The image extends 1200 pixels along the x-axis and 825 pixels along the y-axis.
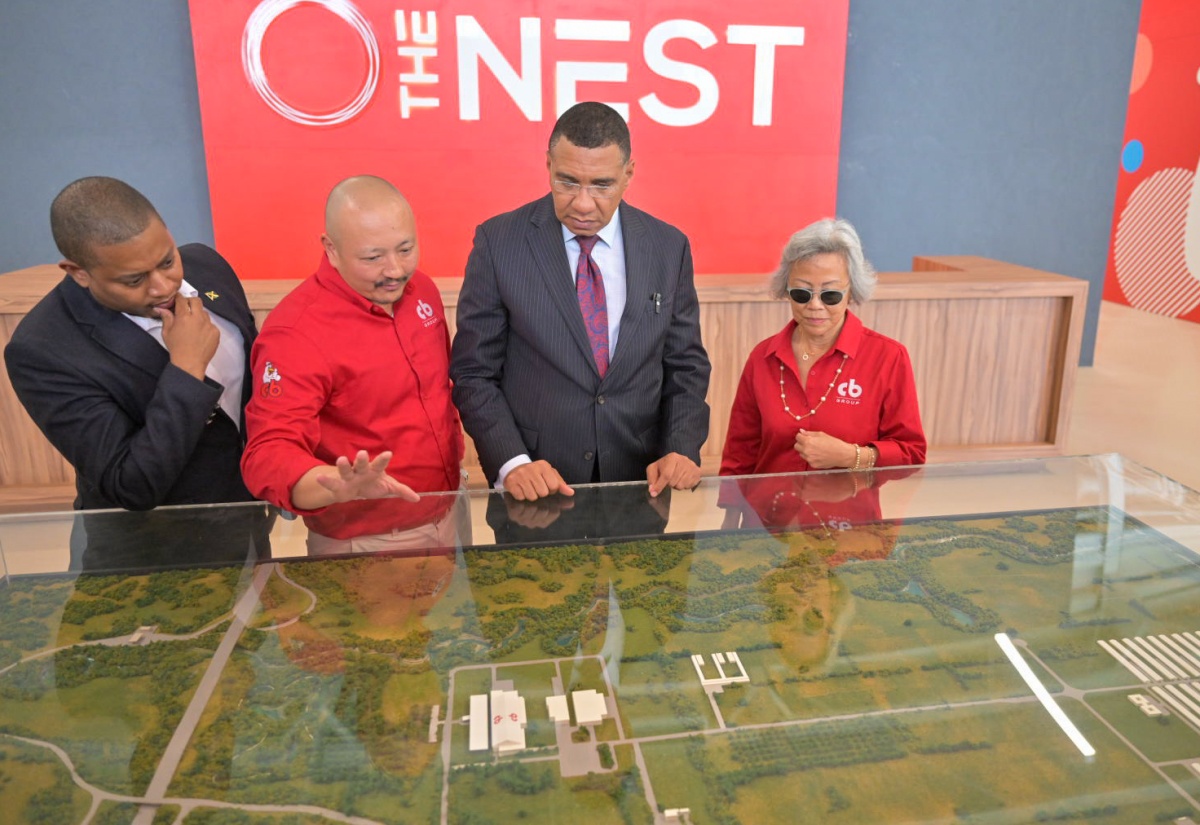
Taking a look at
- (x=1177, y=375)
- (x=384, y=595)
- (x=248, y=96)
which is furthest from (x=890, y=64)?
(x=384, y=595)

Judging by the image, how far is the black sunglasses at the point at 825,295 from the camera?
1960 mm

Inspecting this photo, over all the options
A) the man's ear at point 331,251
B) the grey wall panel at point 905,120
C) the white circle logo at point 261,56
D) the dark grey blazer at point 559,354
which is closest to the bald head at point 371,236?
the man's ear at point 331,251

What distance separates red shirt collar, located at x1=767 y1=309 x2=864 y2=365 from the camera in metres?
2.01

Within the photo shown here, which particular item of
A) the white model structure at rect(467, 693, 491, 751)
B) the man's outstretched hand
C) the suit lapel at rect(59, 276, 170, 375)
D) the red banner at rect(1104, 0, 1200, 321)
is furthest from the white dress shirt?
the red banner at rect(1104, 0, 1200, 321)

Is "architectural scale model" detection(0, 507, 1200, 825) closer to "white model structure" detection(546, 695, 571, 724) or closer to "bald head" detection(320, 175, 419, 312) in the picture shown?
"white model structure" detection(546, 695, 571, 724)

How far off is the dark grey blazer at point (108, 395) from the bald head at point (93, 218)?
0.52ft

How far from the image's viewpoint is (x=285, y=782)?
1.02 metres

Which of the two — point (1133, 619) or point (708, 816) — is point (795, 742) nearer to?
point (708, 816)

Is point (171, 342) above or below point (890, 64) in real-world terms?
below

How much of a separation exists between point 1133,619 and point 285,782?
1.27 metres

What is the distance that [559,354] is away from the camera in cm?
193

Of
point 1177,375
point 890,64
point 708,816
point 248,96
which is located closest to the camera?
point 708,816

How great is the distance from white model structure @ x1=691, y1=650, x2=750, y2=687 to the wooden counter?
2.31 meters

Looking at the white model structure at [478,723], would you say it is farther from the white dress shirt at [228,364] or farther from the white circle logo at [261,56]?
the white circle logo at [261,56]
